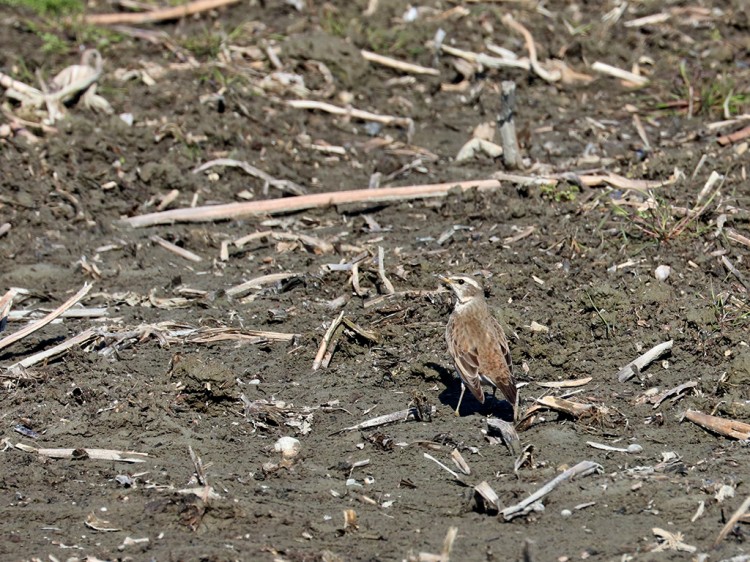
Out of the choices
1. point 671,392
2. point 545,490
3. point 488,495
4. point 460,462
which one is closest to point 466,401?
point 460,462

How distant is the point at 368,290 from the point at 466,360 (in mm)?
1920

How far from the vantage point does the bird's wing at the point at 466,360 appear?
7973 mm

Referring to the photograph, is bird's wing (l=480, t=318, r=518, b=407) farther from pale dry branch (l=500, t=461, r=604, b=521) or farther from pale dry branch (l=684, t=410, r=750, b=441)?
pale dry branch (l=684, t=410, r=750, b=441)

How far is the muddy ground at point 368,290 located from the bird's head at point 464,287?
46cm

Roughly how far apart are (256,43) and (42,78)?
2.63 metres

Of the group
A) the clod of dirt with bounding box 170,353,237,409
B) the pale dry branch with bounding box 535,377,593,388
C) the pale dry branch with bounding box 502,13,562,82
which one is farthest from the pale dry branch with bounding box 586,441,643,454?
the pale dry branch with bounding box 502,13,562,82

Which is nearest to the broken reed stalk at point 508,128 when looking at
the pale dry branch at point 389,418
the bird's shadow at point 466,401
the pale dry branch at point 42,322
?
the bird's shadow at point 466,401

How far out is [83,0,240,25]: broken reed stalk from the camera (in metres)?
15.0

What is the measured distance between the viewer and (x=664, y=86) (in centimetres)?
1362

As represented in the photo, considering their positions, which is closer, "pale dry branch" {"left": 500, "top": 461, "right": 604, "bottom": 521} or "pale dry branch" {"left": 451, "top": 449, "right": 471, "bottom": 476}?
"pale dry branch" {"left": 500, "top": 461, "right": 604, "bottom": 521}

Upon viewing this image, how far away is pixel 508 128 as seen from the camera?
1171cm

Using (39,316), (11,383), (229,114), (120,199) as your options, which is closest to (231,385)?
(11,383)

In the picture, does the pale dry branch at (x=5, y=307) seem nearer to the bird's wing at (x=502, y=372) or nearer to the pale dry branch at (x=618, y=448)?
the bird's wing at (x=502, y=372)

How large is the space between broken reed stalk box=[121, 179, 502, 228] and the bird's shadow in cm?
301
